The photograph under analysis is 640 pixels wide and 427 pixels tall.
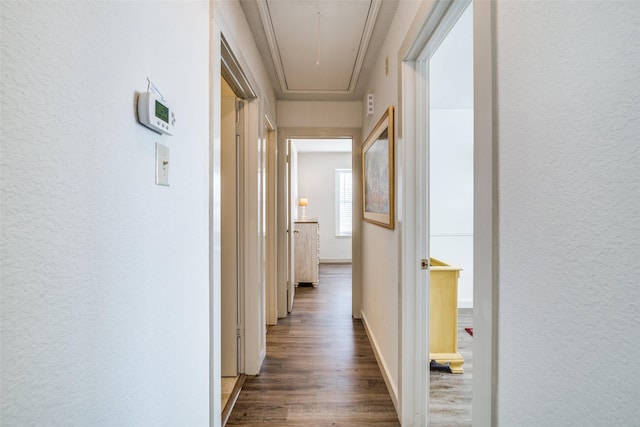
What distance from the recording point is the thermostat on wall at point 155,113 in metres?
0.75

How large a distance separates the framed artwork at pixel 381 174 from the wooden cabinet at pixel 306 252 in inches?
88.9

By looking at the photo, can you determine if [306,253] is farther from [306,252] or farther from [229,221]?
[229,221]

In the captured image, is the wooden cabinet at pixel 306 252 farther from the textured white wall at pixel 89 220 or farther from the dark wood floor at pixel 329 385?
the textured white wall at pixel 89 220

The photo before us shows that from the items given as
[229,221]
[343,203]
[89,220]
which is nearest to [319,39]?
[229,221]

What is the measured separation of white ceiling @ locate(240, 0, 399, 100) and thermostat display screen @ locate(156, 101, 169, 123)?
4.43 ft

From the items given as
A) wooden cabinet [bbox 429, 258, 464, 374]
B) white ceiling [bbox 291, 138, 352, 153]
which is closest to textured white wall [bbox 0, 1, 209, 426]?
wooden cabinet [bbox 429, 258, 464, 374]

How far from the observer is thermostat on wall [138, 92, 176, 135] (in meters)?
0.75

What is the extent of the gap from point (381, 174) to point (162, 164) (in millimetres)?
1636

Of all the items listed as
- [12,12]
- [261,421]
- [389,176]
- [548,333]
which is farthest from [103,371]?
[389,176]

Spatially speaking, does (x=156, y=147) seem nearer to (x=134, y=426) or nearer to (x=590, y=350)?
(x=134, y=426)

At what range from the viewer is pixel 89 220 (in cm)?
59

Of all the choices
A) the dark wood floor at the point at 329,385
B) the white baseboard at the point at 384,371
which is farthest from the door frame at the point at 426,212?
the dark wood floor at the point at 329,385

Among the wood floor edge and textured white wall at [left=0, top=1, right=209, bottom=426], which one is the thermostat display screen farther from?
the wood floor edge

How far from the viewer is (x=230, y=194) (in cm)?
215
